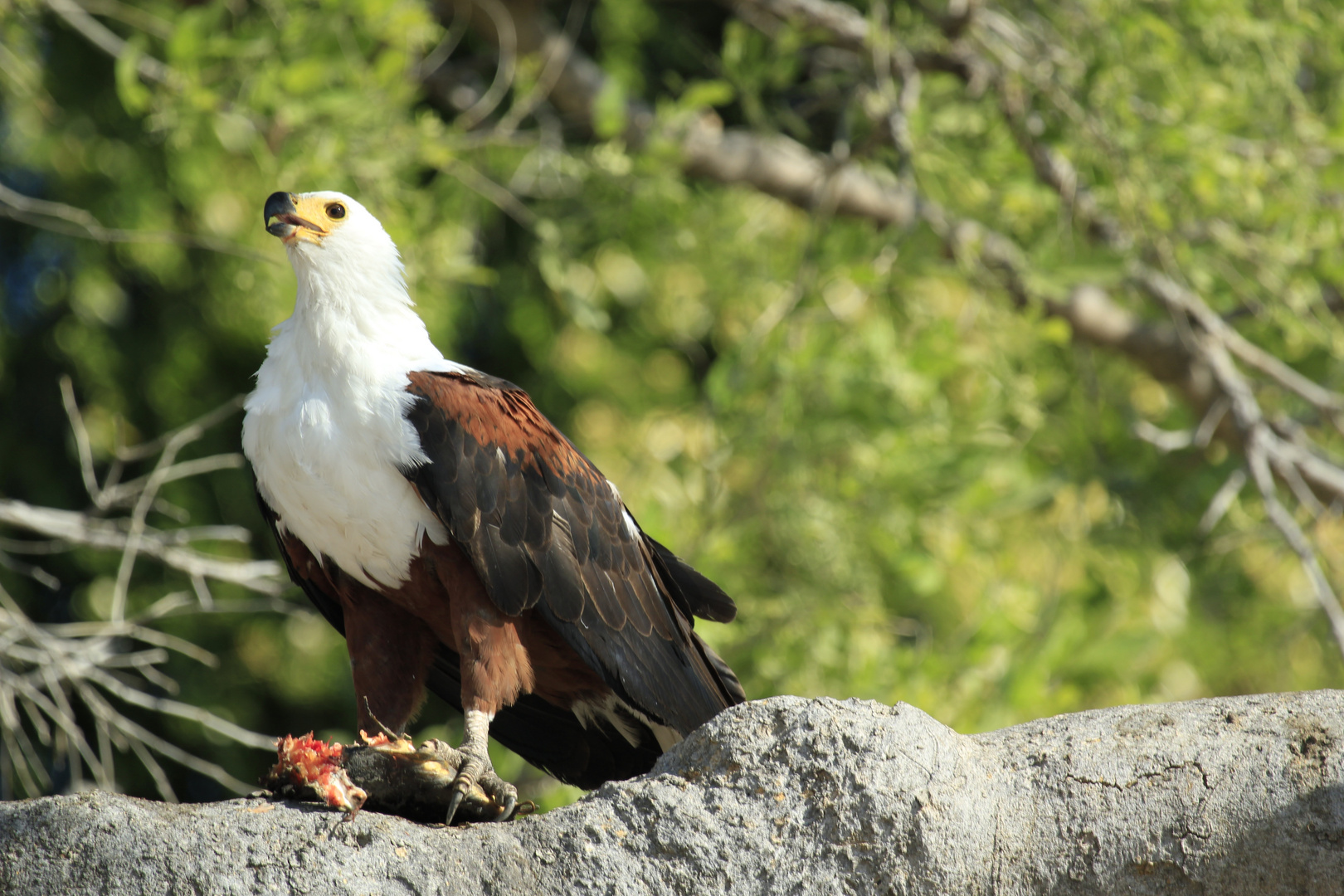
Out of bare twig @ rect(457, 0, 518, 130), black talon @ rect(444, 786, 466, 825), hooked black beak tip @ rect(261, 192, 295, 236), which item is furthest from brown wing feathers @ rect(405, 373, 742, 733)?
bare twig @ rect(457, 0, 518, 130)

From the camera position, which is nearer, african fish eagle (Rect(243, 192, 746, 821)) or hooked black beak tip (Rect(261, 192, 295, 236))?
african fish eagle (Rect(243, 192, 746, 821))

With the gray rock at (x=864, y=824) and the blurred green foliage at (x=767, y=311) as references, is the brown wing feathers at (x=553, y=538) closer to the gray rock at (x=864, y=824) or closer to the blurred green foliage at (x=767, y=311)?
the gray rock at (x=864, y=824)

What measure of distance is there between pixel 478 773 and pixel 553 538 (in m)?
0.63

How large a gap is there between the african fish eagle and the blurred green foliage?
1.35 meters

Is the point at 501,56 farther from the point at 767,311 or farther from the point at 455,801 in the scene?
the point at 455,801

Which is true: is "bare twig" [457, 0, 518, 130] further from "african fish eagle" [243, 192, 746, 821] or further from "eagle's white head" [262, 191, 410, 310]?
"african fish eagle" [243, 192, 746, 821]

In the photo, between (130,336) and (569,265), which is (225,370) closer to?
(130,336)

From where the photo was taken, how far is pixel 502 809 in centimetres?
276

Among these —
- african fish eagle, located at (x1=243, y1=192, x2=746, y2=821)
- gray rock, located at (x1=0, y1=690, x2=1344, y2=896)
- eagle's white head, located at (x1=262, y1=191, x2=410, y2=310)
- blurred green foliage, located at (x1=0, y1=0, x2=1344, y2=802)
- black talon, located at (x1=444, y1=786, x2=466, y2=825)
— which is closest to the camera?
gray rock, located at (x1=0, y1=690, x2=1344, y2=896)

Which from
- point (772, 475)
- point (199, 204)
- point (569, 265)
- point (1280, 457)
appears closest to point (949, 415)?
point (772, 475)

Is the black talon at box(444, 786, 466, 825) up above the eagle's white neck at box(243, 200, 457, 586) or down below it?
below

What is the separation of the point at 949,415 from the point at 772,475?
3.20 ft

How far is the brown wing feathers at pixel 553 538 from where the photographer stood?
2.95 m

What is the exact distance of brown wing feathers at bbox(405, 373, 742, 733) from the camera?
2.95 meters
